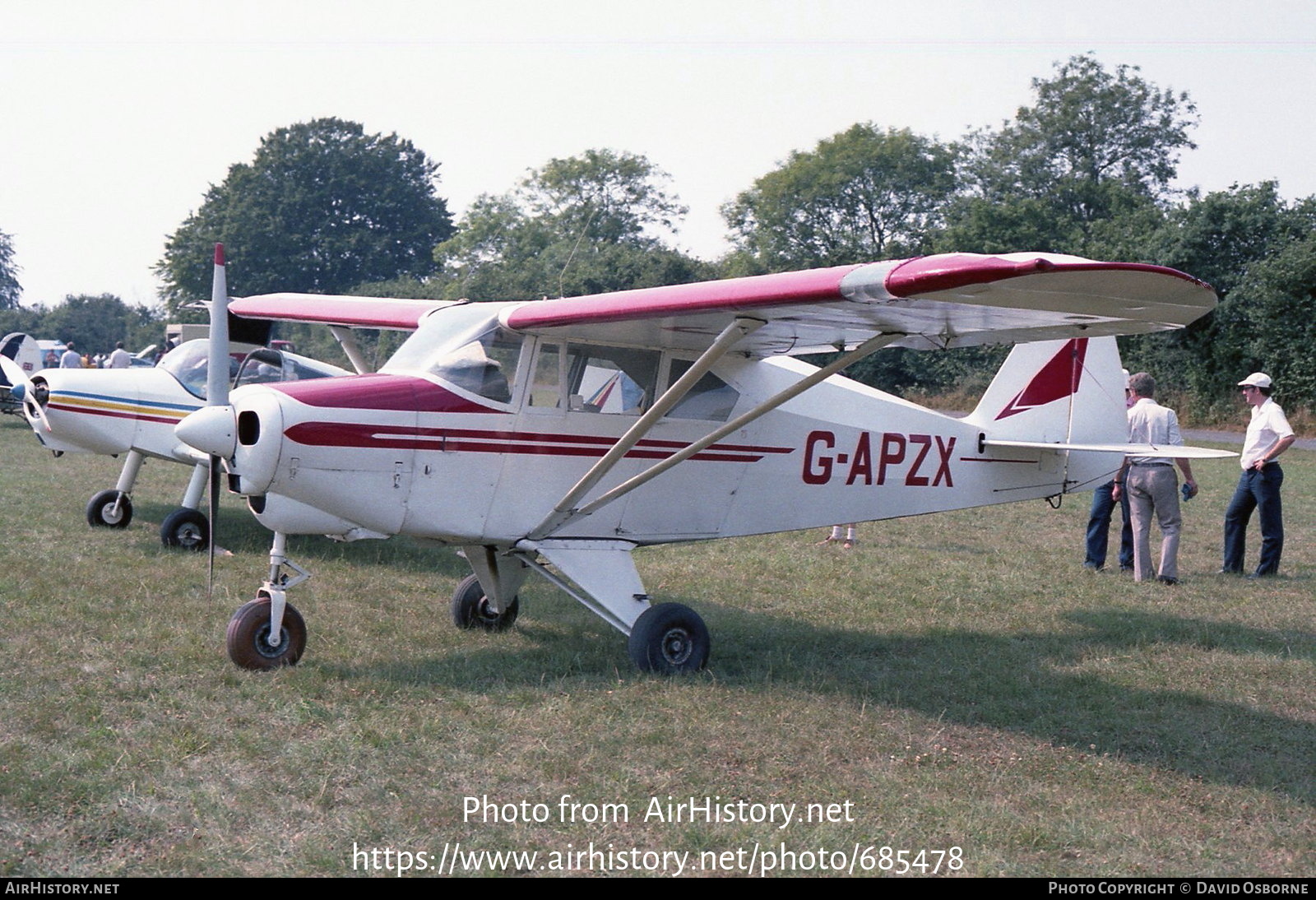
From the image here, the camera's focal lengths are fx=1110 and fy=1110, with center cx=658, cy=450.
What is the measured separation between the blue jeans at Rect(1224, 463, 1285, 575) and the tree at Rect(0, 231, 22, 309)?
402 ft

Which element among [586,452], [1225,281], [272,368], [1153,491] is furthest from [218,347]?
[1225,281]

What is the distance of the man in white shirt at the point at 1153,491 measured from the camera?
9.70 m

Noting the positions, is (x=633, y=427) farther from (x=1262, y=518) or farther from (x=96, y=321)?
(x=96, y=321)

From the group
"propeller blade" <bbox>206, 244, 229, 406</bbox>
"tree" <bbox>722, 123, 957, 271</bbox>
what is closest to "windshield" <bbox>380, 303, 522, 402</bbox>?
"propeller blade" <bbox>206, 244, 229, 406</bbox>

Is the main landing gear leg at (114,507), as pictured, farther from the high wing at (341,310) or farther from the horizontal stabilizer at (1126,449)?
the horizontal stabilizer at (1126,449)

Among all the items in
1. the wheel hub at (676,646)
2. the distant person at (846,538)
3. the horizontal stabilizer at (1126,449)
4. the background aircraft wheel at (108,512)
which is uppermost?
the horizontal stabilizer at (1126,449)

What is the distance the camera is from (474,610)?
7.55 m

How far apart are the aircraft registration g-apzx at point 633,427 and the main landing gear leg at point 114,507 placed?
4.75m

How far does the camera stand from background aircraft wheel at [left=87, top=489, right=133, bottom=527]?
11.4 m

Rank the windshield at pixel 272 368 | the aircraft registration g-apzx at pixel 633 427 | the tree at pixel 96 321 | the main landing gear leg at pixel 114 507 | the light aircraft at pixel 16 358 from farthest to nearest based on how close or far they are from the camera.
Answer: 1. the tree at pixel 96 321
2. the light aircraft at pixel 16 358
3. the main landing gear leg at pixel 114 507
4. the windshield at pixel 272 368
5. the aircraft registration g-apzx at pixel 633 427

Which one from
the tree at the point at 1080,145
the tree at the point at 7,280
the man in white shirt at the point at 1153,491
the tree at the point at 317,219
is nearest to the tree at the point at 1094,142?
the tree at the point at 1080,145

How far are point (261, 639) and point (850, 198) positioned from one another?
51.6 m

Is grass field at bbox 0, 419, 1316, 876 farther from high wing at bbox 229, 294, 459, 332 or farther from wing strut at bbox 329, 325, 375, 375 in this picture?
high wing at bbox 229, 294, 459, 332

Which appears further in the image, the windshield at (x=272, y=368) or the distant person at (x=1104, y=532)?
the windshield at (x=272, y=368)
